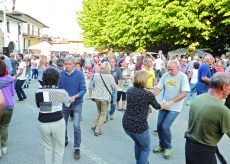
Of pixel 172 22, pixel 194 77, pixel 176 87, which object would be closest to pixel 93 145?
pixel 176 87

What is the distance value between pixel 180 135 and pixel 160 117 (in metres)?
1.67

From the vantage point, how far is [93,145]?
235 inches

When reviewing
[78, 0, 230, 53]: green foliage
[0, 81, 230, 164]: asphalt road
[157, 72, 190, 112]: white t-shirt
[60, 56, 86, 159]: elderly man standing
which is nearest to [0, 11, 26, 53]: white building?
[78, 0, 230, 53]: green foliage

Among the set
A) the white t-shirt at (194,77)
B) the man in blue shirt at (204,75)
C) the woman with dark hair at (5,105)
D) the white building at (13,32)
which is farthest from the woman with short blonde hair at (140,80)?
the white building at (13,32)

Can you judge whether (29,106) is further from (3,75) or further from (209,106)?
(209,106)

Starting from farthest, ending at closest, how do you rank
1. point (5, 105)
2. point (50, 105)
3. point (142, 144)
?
1. point (5, 105)
2. point (142, 144)
3. point (50, 105)

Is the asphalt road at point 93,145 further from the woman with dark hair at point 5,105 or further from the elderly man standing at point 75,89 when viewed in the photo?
the elderly man standing at point 75,89

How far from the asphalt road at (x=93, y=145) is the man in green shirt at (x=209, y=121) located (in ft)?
7.15

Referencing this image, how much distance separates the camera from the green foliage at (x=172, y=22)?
21500 millimetres

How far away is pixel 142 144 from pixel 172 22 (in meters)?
19.0

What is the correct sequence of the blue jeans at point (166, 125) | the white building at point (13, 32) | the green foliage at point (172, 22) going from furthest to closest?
the white building at point (13, 32) < the green foliage at point (172, 22) < the blue jeans at point (166, 125)

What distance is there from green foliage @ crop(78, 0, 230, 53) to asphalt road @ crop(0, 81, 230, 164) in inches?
593

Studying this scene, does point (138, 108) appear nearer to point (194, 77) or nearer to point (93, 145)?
point (93, 145)

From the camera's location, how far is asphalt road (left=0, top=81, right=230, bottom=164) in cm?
514
